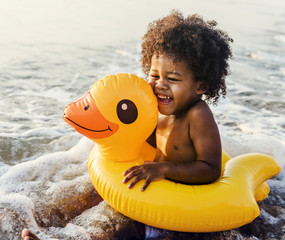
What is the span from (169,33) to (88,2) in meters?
13.5

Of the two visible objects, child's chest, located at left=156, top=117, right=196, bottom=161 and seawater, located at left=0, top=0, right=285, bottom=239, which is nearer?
child's chest, located at left=156, top=117, right=196, bottom=161

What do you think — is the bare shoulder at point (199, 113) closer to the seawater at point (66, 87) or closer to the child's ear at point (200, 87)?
the child's ear at point (200, 87)

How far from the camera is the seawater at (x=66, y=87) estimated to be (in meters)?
3.11

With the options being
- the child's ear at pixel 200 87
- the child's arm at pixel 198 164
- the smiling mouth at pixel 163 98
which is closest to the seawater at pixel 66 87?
the child's arm at pixel 198 164

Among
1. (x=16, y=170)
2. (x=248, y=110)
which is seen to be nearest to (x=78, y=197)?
(x=16, y=170)

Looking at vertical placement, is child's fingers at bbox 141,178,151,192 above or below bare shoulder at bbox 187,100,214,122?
below

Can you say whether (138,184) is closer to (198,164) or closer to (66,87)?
(198,164)

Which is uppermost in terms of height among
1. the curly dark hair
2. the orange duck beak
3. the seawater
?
the curly dark hair

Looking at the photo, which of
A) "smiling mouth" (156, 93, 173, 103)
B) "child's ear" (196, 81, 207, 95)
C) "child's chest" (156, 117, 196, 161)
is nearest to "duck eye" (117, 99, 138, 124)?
"smiling mouth" (156, 93, 173, 103)

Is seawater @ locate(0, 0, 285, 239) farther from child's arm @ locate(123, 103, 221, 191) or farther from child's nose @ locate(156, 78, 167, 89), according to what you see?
child's nose @ locate(156, 78, 167, 89)

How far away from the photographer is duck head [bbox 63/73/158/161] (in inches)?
89.3

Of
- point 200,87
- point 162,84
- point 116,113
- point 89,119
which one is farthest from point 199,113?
point 89,119

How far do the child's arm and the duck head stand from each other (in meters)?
0.23

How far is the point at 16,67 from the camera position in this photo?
6309 mm
